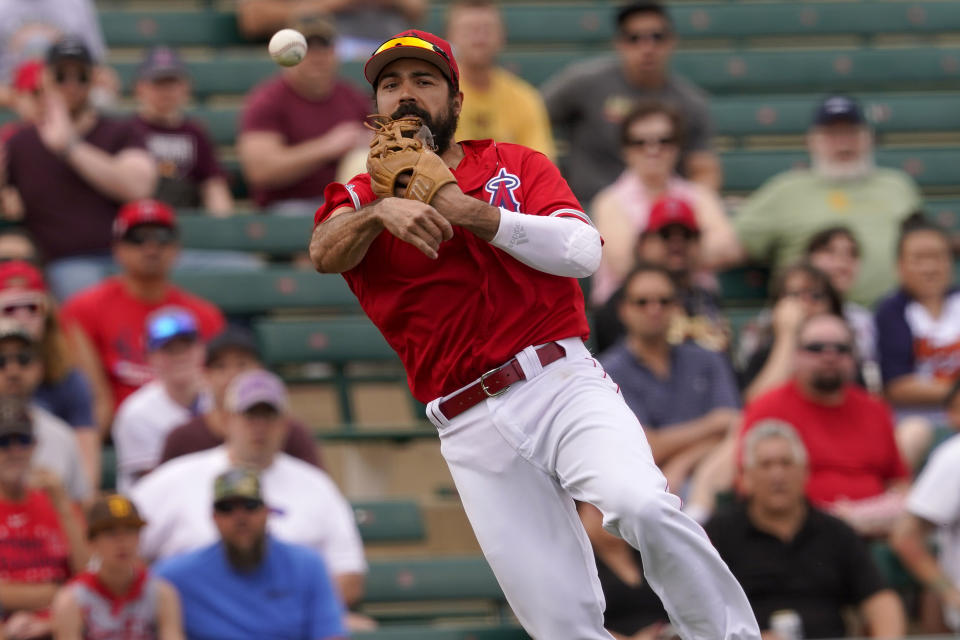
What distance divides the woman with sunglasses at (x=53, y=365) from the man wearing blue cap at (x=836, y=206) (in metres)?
3.53

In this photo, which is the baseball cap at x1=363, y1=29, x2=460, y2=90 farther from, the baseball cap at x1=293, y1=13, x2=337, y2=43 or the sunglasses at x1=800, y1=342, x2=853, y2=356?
the baseball cap at x1=293, y1=13, x2=337, y2=43

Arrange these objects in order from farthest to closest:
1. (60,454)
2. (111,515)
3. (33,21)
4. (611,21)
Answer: (611,21), (33,21), (60,454), (111,515)

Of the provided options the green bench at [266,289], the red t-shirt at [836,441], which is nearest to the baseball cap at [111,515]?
the green bench at [266,289]

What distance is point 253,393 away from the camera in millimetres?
6258

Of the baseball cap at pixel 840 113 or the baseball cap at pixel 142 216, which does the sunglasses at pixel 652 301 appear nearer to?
the baseball cap at pixel 840 113

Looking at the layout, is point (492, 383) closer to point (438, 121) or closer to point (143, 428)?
point (438, 121)

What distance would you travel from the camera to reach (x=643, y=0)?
29.4ft

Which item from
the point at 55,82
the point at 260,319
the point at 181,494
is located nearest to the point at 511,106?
the point at 260,319

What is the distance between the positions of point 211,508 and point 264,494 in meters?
0.28

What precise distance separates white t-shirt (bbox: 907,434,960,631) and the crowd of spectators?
1 cm

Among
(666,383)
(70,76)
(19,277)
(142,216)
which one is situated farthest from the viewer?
(70,76)

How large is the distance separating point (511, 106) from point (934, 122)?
139 inches

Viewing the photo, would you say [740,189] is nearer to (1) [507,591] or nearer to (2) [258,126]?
(2) [258,126]

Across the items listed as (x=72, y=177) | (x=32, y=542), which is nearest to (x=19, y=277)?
(x=72, y=177)
